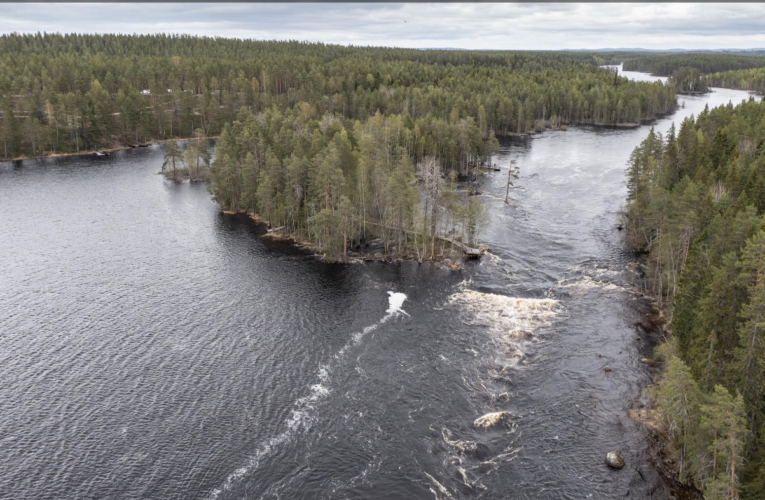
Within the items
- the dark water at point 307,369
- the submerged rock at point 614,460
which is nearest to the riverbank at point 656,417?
the dark water at point 307,369

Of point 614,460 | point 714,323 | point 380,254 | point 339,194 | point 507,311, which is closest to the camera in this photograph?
point 714,323

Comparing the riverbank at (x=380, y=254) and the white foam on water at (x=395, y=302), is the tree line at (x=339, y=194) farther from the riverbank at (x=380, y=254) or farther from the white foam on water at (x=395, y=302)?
the white foam on water at (x=395, y=302)

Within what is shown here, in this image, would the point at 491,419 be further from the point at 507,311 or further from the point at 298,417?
the point at 507,311

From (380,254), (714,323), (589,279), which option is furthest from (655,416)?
(380,254)

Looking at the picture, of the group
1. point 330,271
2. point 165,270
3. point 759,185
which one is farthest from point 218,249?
point 759,185

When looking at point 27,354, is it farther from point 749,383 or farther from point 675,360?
point 749,383
